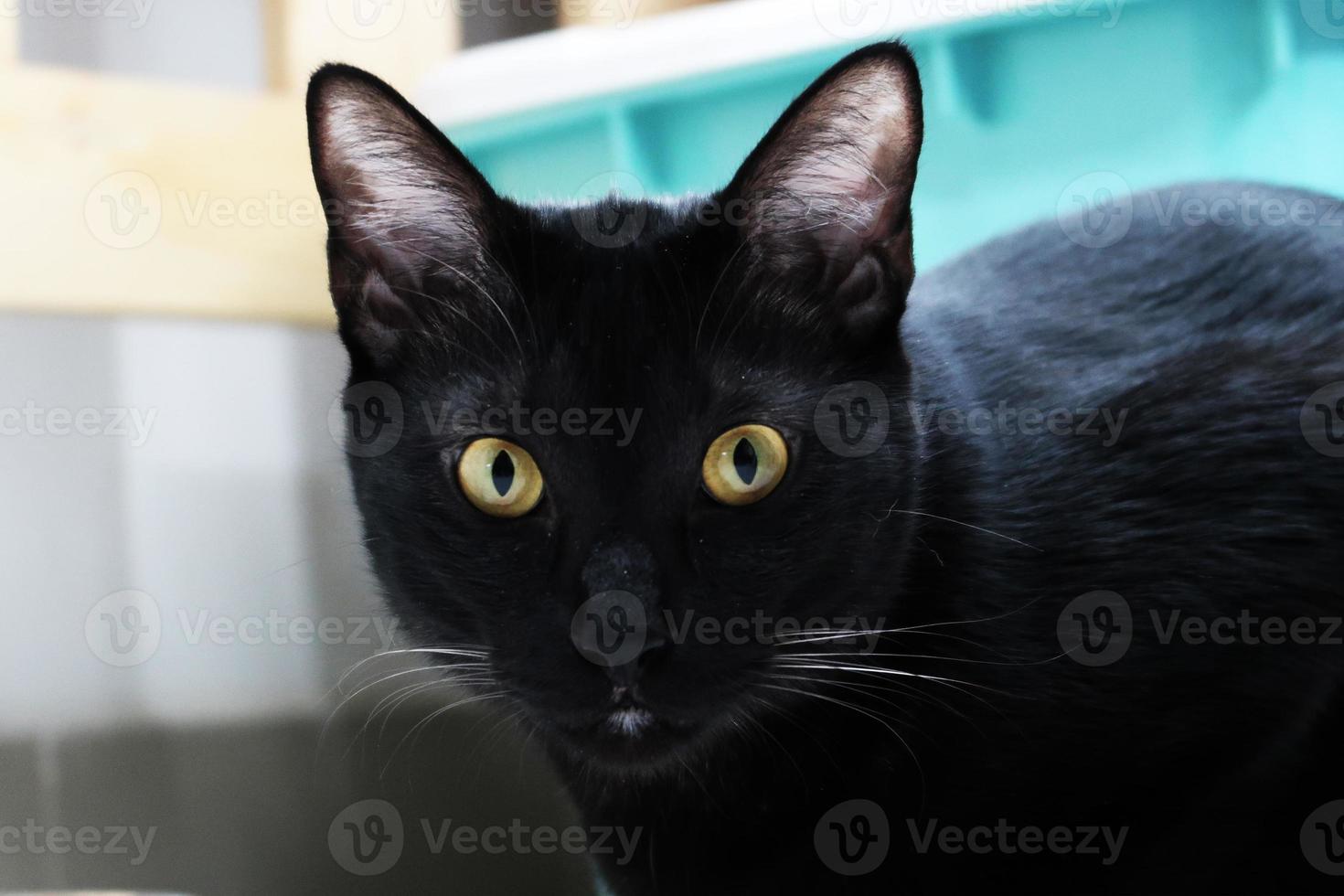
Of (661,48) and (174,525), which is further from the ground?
(661,48)

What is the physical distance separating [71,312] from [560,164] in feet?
2.04

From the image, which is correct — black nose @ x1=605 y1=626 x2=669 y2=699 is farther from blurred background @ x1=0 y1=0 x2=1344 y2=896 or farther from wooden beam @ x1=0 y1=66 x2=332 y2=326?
wooden beam @ x1=0 y1=66 x2=332 y2=326

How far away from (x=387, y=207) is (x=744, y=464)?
1.23ft

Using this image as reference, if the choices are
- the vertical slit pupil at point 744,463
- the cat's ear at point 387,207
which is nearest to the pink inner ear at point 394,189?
the cat's ear at point 387,207

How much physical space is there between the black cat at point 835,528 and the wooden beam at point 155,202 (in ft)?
1.63

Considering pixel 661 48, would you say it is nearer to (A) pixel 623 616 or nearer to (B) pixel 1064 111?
(B) pixel 1064 111

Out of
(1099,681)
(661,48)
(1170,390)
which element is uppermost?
(661,48)

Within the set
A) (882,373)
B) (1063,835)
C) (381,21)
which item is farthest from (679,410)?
(381,21)

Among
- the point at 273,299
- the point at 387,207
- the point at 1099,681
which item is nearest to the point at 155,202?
the point at 273,299

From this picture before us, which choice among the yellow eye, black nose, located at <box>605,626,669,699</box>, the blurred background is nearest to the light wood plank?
the blurred background

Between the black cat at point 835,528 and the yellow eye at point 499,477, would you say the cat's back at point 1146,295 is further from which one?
the yellow eye at point 499,477

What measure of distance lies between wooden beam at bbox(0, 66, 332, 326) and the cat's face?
492 mm

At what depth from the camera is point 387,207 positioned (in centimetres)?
107

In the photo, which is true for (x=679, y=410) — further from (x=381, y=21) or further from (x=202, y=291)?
(x=381, y=21)
